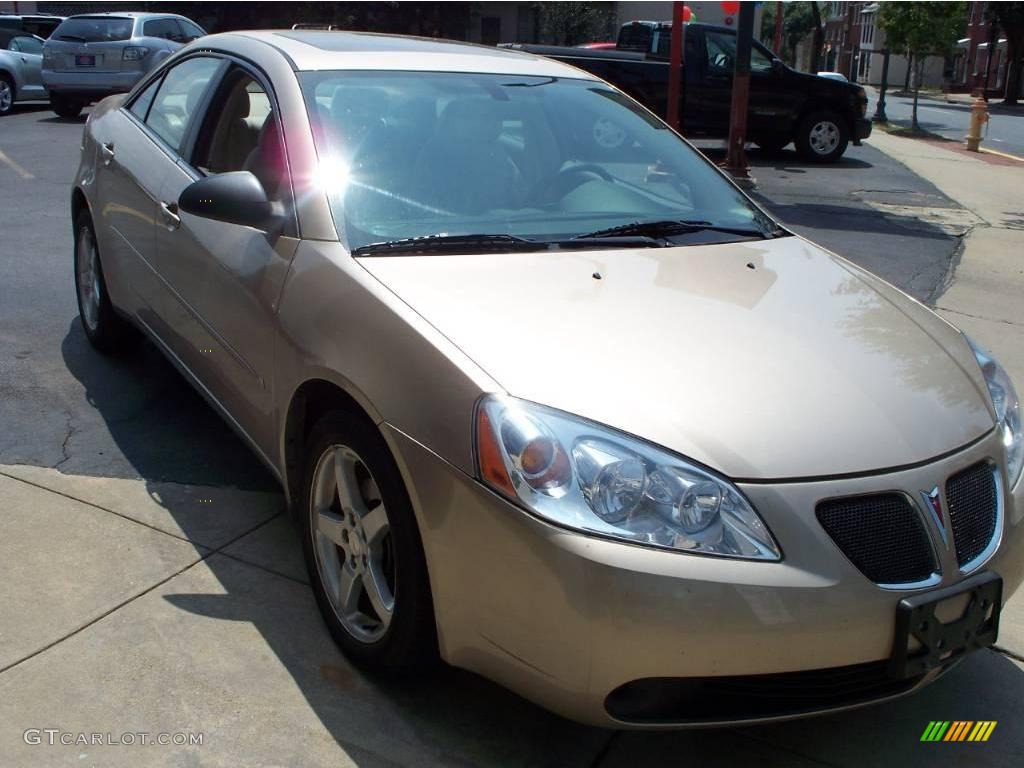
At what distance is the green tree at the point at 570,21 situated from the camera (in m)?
41.7

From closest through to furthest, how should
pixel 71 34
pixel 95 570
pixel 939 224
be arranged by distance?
pixel 95 570, pixel 939 224, pixel 71 34

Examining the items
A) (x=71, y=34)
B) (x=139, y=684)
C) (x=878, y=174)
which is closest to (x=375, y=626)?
(x=139, y=684)

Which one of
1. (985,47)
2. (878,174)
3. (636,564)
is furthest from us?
(985,47)

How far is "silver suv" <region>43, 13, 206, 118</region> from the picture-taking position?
16.0m

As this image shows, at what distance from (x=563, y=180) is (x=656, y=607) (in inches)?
73.6

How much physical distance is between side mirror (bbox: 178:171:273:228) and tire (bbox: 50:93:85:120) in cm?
1469

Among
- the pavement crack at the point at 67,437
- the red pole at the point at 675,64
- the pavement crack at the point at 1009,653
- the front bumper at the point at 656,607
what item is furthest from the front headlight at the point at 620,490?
the red pole at the point at 675,64

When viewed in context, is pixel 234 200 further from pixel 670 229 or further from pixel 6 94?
pixel 6 94

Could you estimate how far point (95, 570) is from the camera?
3.46 m

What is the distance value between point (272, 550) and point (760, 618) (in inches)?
75.7

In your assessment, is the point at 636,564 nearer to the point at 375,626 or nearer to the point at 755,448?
the point at 755,448

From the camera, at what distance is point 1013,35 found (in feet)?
163

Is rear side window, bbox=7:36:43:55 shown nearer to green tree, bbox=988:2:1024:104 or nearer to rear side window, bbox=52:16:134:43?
rear side window, bbox=52:16:134:43

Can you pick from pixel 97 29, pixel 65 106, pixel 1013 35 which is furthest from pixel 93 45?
pixel 1013 35
